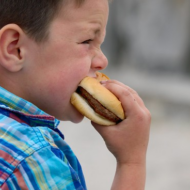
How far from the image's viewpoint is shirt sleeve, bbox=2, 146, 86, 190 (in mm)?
1241

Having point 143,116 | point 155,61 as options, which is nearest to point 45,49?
point 143,116

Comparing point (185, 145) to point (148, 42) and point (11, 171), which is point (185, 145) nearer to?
point (148, 42)

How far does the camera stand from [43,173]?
1.27 m

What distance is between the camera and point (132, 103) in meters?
1.65

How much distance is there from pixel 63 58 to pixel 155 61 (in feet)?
18.3

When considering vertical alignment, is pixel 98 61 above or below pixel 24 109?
above

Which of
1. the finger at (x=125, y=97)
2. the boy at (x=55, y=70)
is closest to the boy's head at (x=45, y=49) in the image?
the boy at (x=55, y=70)

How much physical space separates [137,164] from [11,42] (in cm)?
62

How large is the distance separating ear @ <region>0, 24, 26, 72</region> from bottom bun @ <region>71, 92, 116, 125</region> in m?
0.21

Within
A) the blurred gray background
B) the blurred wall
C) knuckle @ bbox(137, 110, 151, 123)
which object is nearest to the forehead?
knuckle @ bbox(137, 110, 151, 123)

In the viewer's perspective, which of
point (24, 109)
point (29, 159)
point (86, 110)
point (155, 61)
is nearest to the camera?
point (29, 159)

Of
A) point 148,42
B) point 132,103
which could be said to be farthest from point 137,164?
point 148,42

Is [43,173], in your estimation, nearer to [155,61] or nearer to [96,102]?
[96,102]

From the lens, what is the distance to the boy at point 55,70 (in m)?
1.42
